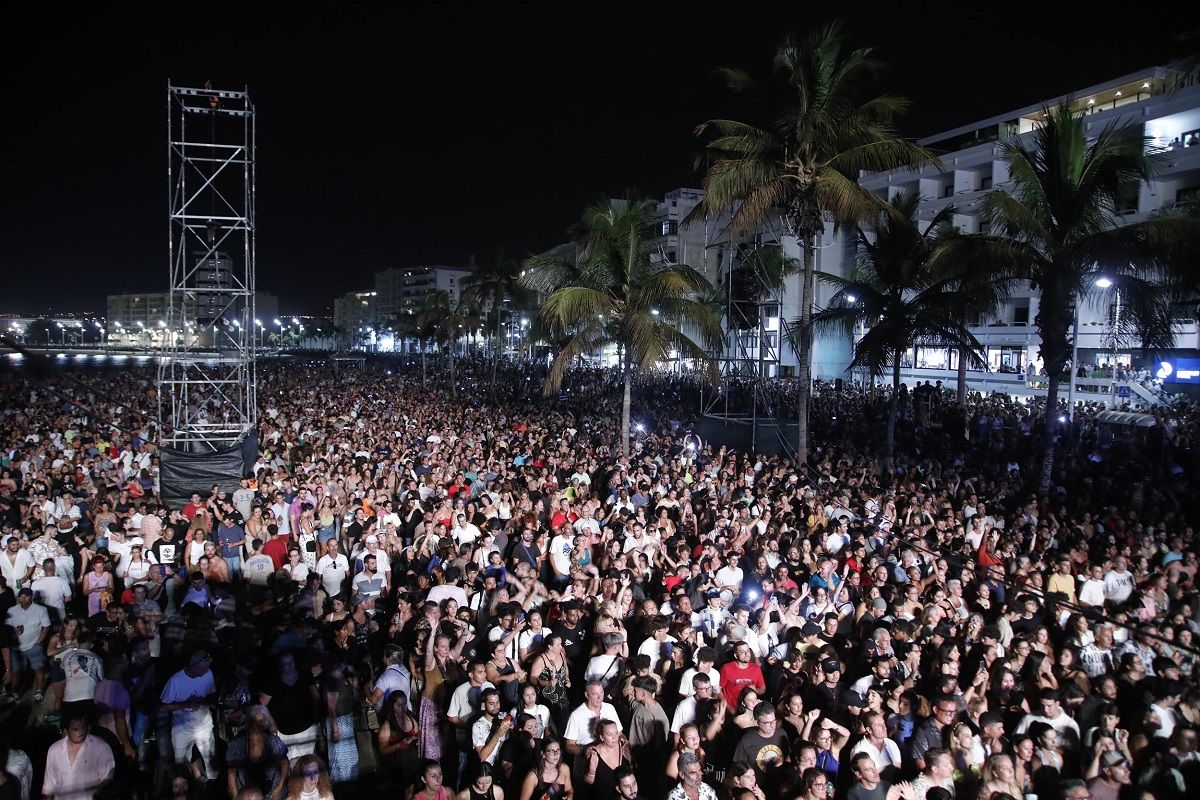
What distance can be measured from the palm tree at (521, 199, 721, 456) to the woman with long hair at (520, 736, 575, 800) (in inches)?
406

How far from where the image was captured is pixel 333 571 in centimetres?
796

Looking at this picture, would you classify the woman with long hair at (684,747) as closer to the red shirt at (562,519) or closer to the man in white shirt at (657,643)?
the man in white shirt at (657,643)

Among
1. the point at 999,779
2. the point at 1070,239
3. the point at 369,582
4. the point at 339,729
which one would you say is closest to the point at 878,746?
the point at 999,779

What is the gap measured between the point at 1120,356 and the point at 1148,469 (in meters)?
20.7

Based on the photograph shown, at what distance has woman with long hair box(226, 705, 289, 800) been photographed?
4641mm

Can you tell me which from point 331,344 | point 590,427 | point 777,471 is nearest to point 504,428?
point 590,427

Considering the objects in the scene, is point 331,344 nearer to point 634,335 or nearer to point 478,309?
point 478,309

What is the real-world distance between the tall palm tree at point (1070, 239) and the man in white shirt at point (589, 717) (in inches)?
392

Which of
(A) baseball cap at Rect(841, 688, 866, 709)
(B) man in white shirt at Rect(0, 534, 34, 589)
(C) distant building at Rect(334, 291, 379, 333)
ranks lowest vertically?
(A) baseball cap at Rect(841, 688, 866, 709)

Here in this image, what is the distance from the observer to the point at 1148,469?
1343cm

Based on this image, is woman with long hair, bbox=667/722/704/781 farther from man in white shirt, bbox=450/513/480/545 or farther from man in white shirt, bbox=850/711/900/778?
man in white shirt, bbox=450/513/480/545

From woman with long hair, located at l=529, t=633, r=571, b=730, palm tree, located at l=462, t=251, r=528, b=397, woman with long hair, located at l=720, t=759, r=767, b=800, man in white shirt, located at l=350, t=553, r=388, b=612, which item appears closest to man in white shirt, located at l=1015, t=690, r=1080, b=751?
woman with long hair, located at l=720, t=759, r=767, b=800

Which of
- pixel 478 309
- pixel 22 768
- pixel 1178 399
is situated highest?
pixel 478 309

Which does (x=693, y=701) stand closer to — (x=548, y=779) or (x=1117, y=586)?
(x=548, y=779)
